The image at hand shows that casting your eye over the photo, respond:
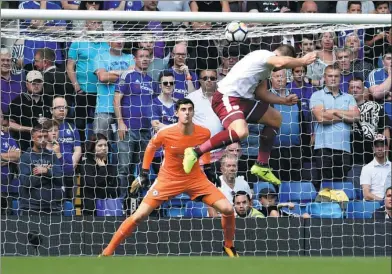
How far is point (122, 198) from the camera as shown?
10453mm

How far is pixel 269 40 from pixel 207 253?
2.39 m

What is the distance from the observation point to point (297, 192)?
413 inches

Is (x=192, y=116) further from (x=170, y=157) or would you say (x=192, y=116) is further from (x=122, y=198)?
(x=122, y=198)

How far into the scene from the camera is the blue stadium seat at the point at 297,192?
411 inches

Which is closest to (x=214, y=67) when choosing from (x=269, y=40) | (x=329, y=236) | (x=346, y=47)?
(x=269, y=40)

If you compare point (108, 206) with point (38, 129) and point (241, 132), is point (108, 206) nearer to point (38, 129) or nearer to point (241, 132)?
point (38, 129)

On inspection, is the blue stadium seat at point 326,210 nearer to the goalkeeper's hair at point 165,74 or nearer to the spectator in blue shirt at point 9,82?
the goalkeeper's hair at point 165,74

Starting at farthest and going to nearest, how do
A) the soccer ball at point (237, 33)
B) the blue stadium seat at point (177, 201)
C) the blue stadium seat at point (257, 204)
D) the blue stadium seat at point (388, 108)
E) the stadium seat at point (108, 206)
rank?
1. the blue stadium seat at point (388, 108)
2. the blue stadium seat at point (177, 201)
3. the stadium seat at point (108, 206)
4. the blue stadium seat at point (257, 204)
5. the soccer ball at point (237, 33)

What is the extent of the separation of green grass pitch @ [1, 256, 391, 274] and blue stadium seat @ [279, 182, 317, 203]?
333 cm

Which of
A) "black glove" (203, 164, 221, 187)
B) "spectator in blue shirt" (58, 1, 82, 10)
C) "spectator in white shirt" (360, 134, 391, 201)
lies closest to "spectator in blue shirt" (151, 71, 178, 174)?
"black glove" (203, 164, 221, 187)

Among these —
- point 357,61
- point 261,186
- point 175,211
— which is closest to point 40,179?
point 175,211

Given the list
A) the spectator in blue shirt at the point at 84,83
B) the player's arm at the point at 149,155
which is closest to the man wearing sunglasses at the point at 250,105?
the player's arm at the point at 149,155

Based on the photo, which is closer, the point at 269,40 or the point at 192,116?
the point at 192,116

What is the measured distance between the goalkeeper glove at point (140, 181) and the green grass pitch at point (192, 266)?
8.98 feet
